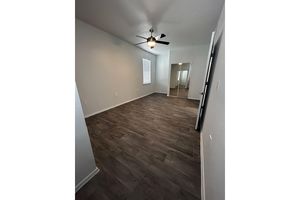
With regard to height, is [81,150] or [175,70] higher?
[175,70]

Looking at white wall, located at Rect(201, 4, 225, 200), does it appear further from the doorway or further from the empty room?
the doorway

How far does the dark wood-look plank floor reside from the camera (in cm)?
123

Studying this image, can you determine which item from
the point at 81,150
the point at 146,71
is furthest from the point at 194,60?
the point at 81,150

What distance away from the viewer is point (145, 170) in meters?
1.49

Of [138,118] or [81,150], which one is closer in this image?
[81,150]

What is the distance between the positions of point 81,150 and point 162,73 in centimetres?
627

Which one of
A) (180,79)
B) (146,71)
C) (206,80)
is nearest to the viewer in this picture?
(206,80)

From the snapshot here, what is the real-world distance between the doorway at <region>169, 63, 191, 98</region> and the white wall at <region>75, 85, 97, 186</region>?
5407 mm

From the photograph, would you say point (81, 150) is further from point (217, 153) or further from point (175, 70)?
point (175, 70)

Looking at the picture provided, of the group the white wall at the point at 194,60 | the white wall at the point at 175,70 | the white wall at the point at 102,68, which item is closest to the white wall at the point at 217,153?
the white wall at the point at 102,68

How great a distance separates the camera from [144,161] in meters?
1.64

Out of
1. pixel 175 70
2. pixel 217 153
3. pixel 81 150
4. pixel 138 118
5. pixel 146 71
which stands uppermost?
pixel 175 70

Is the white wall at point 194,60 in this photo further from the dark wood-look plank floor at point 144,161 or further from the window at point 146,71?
the dark wood-look plank floor at point 144,161

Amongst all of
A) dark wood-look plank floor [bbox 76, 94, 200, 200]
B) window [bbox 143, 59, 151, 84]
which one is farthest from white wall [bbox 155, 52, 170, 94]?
dark wood-look plank floor [bbox 76, 94, 200, 200]
